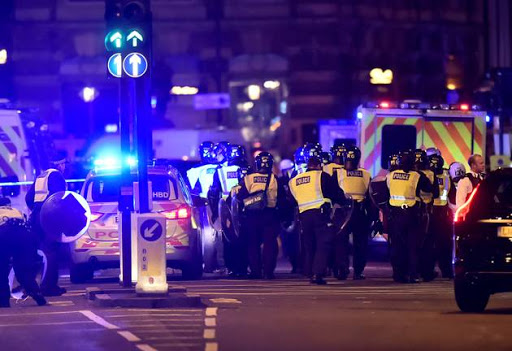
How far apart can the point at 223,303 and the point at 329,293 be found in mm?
1929

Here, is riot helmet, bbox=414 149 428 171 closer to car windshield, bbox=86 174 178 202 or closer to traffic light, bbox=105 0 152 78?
car windshield, bbox=86 174 178 202

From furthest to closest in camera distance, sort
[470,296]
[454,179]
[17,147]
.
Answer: [17,147] → [454,179] → [470,296]

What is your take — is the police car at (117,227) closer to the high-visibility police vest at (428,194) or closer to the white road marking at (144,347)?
the high-visibility police vest at (428,194)

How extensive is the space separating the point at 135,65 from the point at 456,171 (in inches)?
272

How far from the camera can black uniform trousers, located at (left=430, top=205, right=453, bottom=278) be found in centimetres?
2278

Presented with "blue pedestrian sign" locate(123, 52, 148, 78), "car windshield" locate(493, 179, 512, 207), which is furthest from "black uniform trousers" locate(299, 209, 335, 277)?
"car windshield" locate(493, 179, 512, 207)

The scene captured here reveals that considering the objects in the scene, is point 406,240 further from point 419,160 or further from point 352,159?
point 352,159

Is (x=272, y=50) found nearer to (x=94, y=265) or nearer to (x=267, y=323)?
(x=94, y=265)

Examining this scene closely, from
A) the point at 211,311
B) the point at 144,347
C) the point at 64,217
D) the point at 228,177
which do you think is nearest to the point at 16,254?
the point at 64,217

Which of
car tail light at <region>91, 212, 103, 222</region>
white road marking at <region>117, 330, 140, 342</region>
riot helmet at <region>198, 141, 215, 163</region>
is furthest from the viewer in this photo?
riot helmet at <region>198, 141, 215, 163</region>

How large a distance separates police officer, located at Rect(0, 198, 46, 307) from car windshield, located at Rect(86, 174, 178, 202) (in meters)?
3.45

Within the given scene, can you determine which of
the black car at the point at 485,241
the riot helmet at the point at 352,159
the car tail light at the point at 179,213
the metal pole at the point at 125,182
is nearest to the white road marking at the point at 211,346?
the black car at the point at 485,241

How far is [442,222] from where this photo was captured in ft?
74.9

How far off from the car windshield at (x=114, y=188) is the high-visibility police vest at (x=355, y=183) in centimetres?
216
